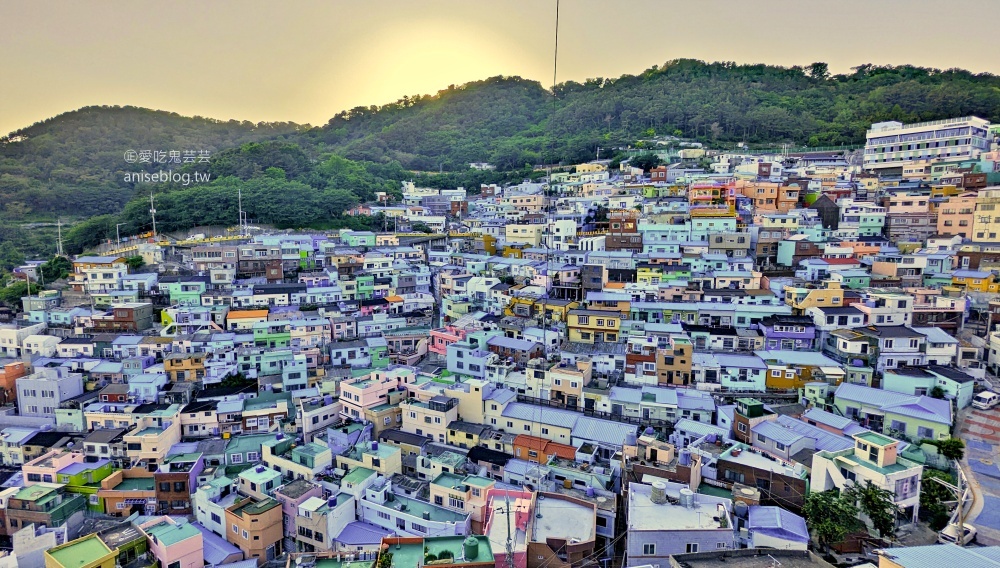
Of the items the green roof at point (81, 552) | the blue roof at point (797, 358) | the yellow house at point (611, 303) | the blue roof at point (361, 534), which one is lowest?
the blue roof at point (361, 534)

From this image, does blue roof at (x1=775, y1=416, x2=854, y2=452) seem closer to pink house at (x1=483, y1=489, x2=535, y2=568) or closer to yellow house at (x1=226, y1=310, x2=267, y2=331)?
pink house at (x1=483, y1=489, x2=535, y2=568)

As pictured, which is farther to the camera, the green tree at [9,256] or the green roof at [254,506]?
the green tree at [9,256]

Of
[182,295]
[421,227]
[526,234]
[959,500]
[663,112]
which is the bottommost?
[959,500]

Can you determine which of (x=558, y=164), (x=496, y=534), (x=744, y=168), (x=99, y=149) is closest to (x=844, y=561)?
(x=496, y=534)

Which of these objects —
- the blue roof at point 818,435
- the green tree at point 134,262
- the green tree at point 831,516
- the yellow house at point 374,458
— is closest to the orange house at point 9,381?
the green tree at point 134,262

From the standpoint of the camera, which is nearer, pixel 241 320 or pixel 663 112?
pixel 241 320

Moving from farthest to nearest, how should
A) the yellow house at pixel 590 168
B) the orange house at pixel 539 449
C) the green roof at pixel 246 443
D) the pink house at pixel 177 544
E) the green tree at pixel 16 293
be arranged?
the yellow house at pixel 590 168
the green tree at pixel 16 293
the green roof at pixel 246 443
the orange house at pixel 539 449
the pink house at pixel 177 544

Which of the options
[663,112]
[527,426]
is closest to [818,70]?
[663,112]

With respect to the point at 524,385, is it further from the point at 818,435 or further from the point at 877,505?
the point at 877,505

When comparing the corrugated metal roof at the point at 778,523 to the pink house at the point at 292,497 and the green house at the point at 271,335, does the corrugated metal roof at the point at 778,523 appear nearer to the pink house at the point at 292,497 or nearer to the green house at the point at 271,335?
the pink house at the point at 292,497
